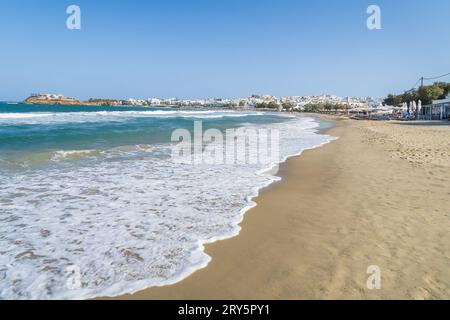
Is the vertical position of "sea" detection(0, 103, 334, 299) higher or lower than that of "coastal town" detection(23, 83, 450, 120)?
lower

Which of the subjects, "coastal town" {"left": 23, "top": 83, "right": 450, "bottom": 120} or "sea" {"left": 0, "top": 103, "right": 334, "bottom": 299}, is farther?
"coastal town" {"left": 23, "top": 83, "right": 450, "bottom": 120}

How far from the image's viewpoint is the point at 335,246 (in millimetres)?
3734

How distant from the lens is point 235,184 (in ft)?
22.9

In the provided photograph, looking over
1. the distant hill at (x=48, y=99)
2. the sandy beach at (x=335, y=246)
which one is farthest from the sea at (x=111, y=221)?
the distant hill at (x=48, y=99)

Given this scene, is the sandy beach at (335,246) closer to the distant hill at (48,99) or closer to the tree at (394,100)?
the tree at (394,100)

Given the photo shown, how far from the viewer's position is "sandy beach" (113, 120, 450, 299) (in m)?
2.87

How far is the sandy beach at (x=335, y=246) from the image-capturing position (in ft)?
9.43
